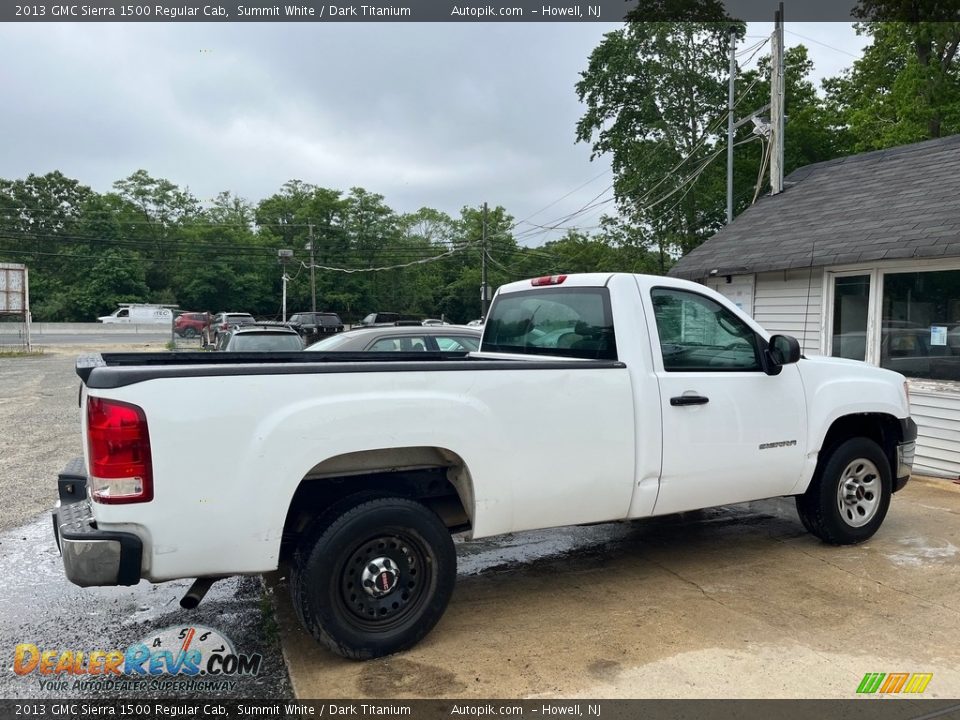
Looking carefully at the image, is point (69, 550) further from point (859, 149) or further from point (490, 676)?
point (859, 149)

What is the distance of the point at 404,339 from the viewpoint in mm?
9023

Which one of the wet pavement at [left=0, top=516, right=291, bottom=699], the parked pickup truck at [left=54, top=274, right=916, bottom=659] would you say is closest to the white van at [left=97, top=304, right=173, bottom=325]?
the wet pavement at [left=0, top=516, right=291, bottom=699]

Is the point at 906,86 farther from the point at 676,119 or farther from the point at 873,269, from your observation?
the point at 873,269

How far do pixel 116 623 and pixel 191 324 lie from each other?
132 feet

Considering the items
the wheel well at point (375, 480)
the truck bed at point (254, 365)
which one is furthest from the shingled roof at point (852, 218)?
the wheel well at point (375, 480)

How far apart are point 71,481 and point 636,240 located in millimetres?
29697

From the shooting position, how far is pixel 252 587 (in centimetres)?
464

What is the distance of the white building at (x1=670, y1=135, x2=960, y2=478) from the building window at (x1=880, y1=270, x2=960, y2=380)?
1cm

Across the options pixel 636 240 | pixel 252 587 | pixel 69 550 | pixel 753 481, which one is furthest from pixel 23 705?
pixel 636 240

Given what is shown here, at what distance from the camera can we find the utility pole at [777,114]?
491 inches

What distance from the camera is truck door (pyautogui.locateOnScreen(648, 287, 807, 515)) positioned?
427 cm

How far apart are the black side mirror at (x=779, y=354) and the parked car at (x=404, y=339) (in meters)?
4.49

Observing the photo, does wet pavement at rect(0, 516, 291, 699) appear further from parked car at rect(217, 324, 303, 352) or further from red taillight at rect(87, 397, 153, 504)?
parked car at rect(217, 324, 303, 352)

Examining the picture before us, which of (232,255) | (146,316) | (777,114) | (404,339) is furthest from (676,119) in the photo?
(232,255)
